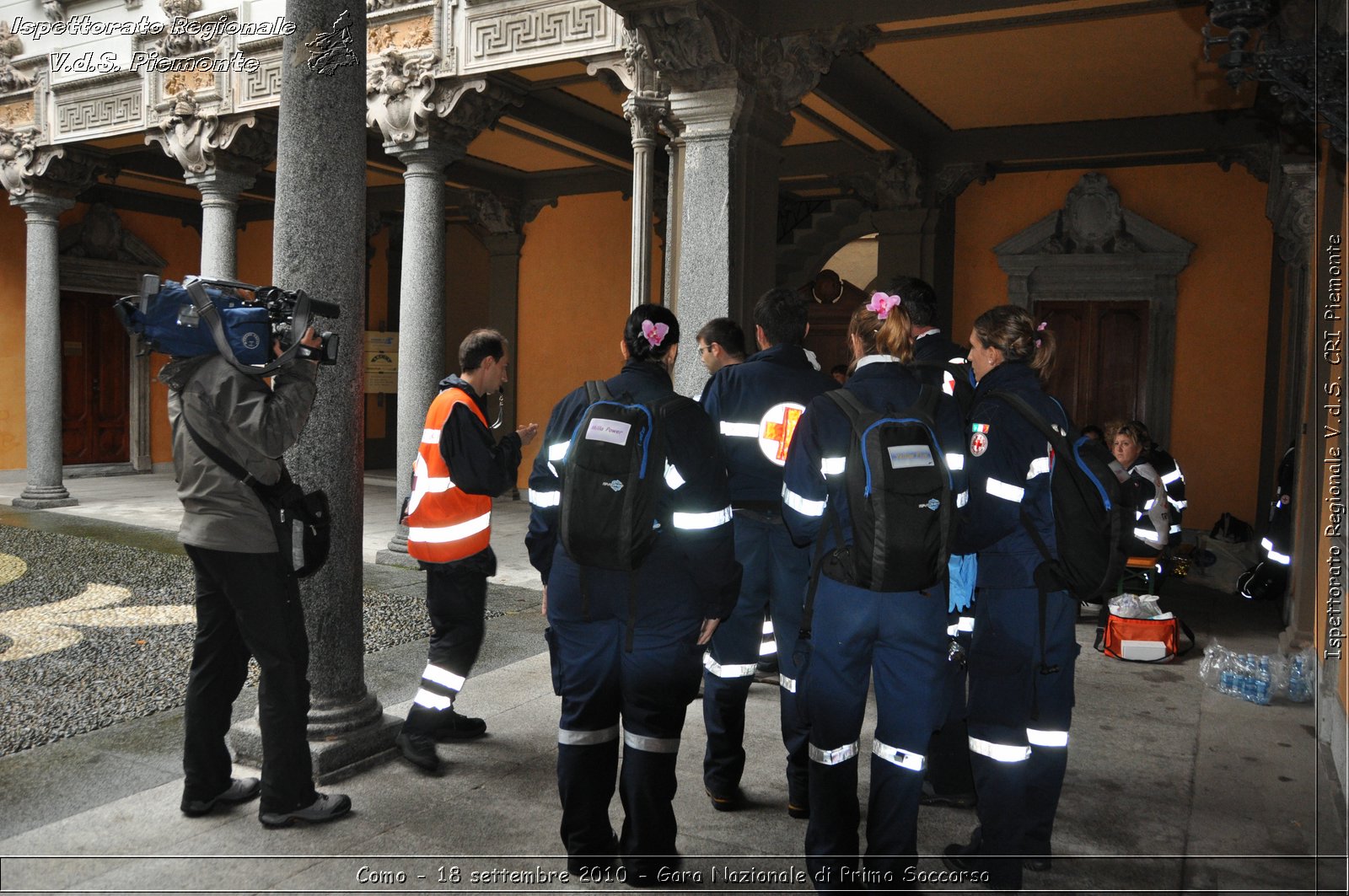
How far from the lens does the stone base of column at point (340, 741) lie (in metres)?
3.91

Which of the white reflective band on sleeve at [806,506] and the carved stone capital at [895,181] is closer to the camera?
the white reflective band on sleeve at [806,506]

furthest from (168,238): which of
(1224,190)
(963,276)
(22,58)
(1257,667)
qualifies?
(1257,667)

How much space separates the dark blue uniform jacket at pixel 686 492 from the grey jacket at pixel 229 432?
34.5 inches

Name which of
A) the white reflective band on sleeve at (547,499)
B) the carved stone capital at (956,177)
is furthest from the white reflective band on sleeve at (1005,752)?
the carved stone capital at (956,177)

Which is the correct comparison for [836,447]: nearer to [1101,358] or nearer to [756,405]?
[756,405]

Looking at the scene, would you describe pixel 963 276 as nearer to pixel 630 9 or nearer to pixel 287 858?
pixel 630 9

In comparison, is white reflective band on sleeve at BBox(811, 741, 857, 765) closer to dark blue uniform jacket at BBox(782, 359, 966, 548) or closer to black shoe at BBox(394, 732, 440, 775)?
dark blue uniform jacket at BBox(782, 359, 966, 548)

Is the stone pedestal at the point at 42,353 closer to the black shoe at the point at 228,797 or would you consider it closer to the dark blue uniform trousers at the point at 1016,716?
the black shoe at the point at 228,797

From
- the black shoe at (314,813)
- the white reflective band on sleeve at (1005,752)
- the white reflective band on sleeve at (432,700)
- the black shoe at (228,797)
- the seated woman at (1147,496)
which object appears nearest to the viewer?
the white reflective band on sleeve at (1005,752)

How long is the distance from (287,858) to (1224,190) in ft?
34.5

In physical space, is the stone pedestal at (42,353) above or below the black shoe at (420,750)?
above

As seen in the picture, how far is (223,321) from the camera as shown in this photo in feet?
10.9

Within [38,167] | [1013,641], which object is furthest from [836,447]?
[38,167]

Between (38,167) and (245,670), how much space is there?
37.8 feet
